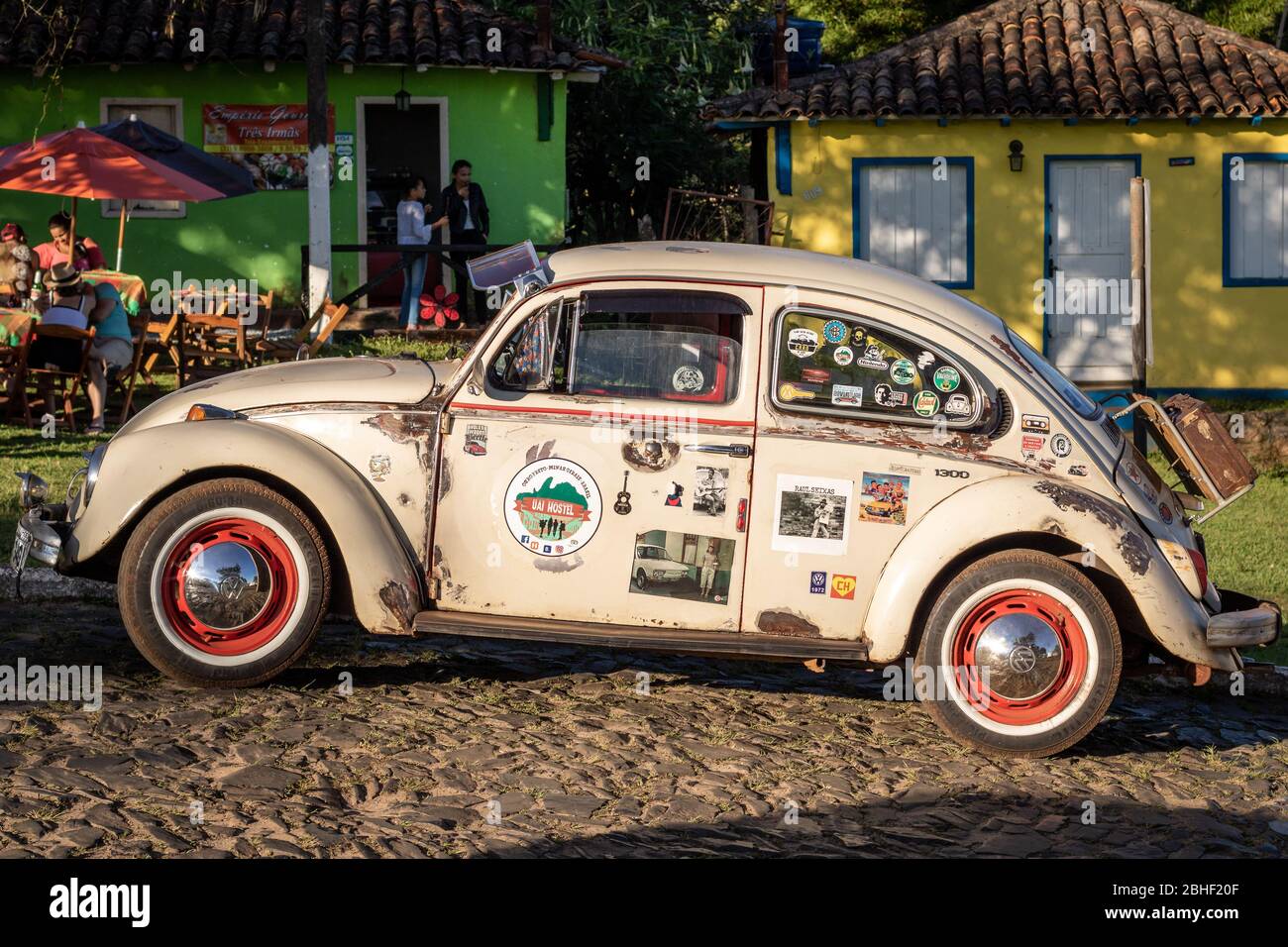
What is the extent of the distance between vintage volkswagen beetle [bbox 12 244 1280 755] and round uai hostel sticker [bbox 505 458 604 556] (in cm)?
1

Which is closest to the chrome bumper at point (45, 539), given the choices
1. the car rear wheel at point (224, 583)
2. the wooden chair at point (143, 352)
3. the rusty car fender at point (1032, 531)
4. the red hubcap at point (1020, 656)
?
the car rear wheel at point (224, 583)

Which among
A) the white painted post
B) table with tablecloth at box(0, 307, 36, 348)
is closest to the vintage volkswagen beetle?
table with tablecloth at box(0, 307, 36, 348)

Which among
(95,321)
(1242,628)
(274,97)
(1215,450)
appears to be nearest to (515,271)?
(1215,450)

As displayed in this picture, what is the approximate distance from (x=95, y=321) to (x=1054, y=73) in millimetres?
11149

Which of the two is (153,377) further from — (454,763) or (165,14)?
(454,763)

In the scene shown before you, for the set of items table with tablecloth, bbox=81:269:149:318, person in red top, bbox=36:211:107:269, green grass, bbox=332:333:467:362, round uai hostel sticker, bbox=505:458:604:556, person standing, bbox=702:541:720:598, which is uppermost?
person in red top, bbox=36:211:107:269

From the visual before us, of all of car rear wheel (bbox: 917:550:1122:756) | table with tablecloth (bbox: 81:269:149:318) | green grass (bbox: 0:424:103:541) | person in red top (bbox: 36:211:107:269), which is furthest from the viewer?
person in red top (bbox: 36:211:107:269)

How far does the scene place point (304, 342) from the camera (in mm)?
16281

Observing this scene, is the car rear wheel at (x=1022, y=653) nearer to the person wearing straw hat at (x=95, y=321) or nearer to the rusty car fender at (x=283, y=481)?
the rusty car fender at (x=283, y=481)

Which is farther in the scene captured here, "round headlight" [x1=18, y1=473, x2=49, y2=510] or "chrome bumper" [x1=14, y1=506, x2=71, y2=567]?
"round headlight" [x1=18, y1=473, x2=49, y2=510]

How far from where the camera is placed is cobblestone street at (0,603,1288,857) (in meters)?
5.63

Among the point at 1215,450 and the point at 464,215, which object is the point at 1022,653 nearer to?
the point at 1215,450

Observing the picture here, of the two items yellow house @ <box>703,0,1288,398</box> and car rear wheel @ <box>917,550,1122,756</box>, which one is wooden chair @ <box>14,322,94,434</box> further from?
Result: car rear wheel @ <box>917,550,1122,756</box>
